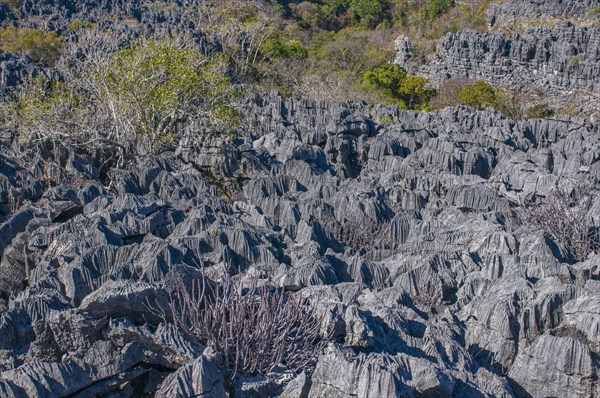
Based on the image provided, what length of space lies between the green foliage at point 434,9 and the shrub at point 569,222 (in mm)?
38696

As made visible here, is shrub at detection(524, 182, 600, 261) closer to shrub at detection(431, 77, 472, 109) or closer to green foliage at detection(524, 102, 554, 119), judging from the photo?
green foliage at detection(524, 102, 554, 119)

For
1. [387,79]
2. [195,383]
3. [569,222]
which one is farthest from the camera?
[387,79]

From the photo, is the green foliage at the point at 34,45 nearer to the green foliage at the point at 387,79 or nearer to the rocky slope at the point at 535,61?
the green foliage at the point at 387,79

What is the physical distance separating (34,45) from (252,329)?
29839 millimetres

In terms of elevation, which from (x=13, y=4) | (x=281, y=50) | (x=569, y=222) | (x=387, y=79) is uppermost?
(x=569, y=222)

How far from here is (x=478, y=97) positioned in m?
26.4

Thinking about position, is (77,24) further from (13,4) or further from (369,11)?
(369,11)

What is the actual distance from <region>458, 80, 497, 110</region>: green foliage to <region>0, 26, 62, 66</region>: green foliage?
1848 centimetres

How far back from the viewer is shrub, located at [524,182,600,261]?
25.6ft

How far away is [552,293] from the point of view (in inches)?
220

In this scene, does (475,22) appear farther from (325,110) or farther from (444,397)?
(444,397)

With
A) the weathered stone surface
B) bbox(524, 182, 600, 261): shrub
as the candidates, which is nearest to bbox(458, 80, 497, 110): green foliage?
bbox(524, 182, 600, 261): shrub

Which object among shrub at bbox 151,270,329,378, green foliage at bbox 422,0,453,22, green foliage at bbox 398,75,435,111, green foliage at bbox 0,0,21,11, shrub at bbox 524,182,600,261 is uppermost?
shrub at bbox 151,270,329,378

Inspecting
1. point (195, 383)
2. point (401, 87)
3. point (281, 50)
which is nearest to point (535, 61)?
point (401, 87)
